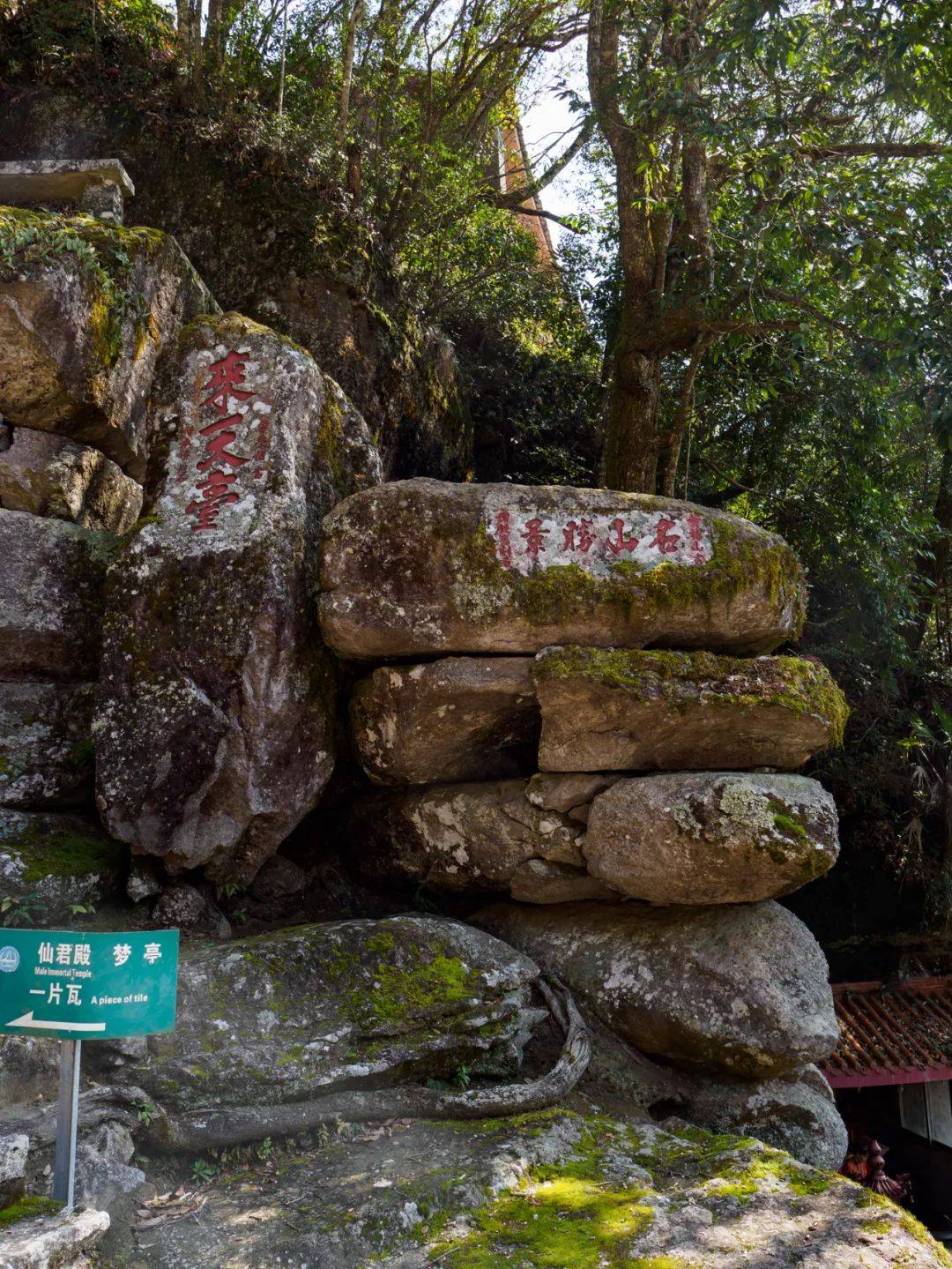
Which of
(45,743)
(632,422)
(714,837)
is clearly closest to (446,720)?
(714,837)

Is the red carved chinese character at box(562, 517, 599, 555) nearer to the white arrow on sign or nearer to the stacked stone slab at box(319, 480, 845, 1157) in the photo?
the stacked stone slab at box(319, 480, 845, 1157)

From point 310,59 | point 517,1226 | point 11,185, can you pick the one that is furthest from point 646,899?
point 310,59

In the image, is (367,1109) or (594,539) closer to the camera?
(367,1109)

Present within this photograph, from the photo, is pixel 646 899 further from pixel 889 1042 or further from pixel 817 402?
pixel 817 402

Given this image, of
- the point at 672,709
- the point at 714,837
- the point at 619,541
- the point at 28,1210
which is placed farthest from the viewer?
the point at 619,541

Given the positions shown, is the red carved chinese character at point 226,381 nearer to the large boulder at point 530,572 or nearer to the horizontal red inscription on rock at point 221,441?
the horizontal red inscription on rock at point 221,441

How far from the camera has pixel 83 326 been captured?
7289mm

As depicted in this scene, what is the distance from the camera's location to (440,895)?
698 centimetres

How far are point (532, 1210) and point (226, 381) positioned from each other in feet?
17.2

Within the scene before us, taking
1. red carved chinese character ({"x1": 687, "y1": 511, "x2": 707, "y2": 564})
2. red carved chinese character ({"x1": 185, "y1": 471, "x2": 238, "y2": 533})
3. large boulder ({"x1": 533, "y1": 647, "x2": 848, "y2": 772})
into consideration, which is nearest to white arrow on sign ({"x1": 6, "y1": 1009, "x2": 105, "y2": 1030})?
large boulder ({"x1": 533, "y1": 647, "x2": 848, "y2": 772})

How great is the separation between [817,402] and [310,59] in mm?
7228

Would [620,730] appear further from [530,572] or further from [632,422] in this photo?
[632,422]

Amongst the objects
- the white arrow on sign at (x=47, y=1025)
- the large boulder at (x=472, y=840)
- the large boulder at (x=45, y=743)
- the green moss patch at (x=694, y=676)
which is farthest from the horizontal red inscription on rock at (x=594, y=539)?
the white arrow on sign at (x=47, y=1025)

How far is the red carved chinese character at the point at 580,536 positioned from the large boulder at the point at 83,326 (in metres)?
3.00
